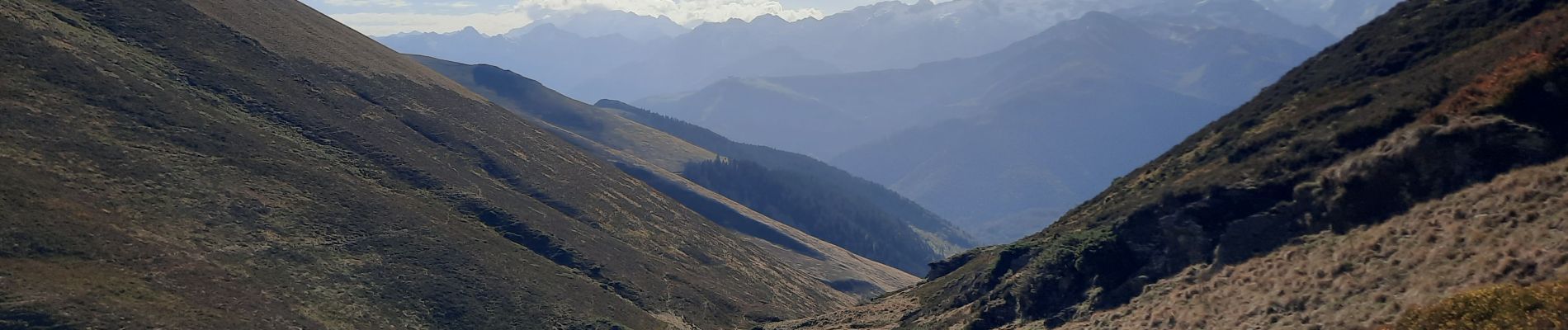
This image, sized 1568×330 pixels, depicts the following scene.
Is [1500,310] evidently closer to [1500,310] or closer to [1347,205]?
[1500,310]

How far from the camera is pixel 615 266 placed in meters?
86.7

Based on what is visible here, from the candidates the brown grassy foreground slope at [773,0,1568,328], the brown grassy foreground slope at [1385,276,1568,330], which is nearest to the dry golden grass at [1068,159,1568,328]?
the brown grassy foreground slope at [773,0,1568,328]

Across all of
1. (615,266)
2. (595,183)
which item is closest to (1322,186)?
(615,266)

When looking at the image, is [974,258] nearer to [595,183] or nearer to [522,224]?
[522,224]

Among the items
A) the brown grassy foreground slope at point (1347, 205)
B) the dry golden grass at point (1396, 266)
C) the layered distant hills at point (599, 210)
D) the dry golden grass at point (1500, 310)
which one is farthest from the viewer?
the layered distant hills at point (599, 210)

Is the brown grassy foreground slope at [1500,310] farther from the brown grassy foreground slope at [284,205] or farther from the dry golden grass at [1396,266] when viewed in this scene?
the brown grassy foreground slope at [284,205]

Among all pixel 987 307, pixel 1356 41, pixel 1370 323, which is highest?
pixel 1356 41

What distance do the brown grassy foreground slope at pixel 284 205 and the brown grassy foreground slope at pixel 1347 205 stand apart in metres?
32.4

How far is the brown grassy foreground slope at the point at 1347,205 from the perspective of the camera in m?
30.1

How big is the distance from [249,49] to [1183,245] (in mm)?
89700

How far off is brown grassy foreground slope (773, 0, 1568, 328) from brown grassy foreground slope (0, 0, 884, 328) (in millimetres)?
32419

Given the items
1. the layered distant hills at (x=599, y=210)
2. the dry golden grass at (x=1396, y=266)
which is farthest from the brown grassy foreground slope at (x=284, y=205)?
the dry golden grass at (x=1396, y=266)

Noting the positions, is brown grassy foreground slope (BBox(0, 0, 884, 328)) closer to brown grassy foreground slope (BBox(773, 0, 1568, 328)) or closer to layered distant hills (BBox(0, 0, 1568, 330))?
layered distant hills (BBox(0, 0, 1568, 330))

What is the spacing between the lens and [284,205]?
2621 inches
